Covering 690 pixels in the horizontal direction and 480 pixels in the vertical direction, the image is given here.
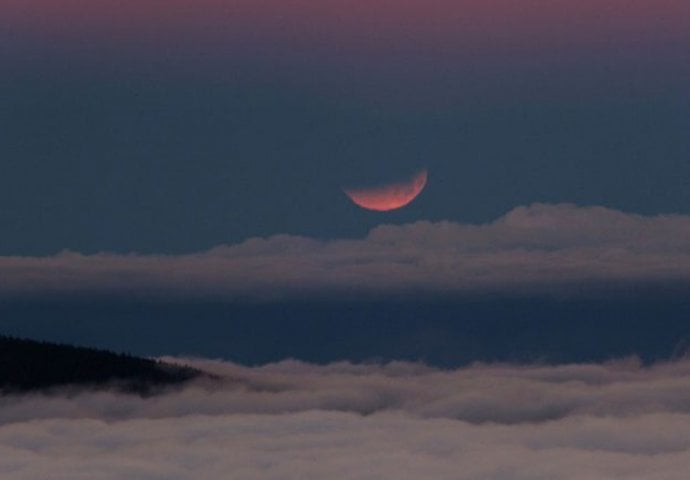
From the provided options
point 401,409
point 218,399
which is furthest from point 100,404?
point 401,409

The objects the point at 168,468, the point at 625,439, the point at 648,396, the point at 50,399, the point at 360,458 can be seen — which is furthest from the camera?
the point at 50,399

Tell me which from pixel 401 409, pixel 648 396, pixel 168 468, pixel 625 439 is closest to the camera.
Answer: pixel 168 468

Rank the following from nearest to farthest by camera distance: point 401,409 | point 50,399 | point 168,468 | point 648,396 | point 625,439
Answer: point 168,468 → point 625,439 → point 648,396 → point 50,399 → point 401,409

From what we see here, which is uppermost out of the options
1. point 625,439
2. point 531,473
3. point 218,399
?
point 218,399

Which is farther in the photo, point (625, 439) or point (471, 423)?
point (471, 423)

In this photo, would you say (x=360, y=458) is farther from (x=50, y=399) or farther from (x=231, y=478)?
(x=50, y=399)

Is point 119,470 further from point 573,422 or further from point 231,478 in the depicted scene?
point 573,422

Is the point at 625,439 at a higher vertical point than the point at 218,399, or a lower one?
lower

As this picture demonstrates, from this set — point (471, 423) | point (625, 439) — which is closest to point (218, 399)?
point (471, 423)

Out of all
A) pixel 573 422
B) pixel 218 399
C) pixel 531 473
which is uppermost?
pixel 218 399
